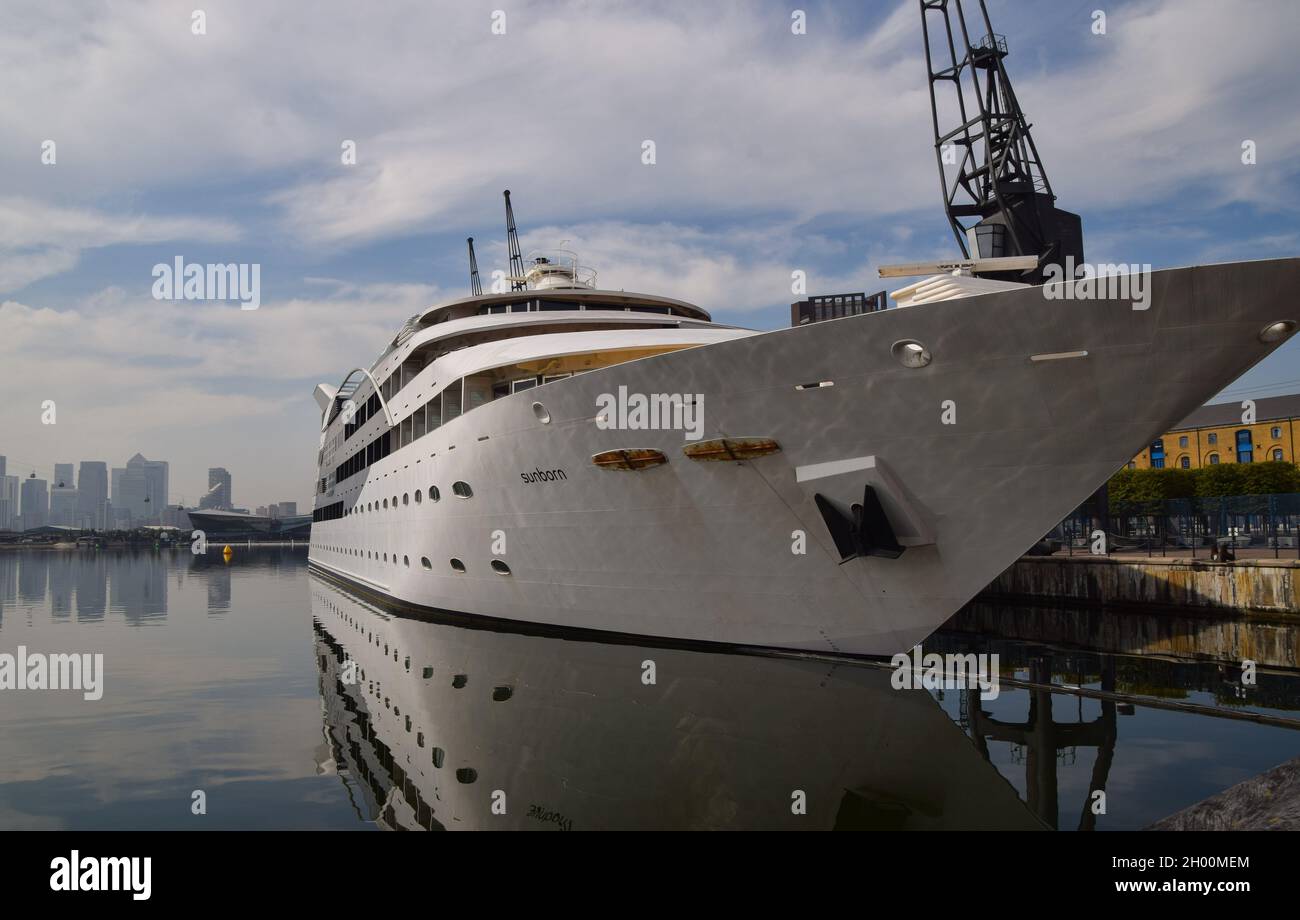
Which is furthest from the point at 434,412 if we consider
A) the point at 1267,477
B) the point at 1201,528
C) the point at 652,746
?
the point at 1267,477

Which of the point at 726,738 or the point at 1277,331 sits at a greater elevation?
the point at 1277,331

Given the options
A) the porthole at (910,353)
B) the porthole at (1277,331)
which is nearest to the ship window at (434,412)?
the porthole at (910,353)

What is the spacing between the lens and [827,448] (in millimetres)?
10781

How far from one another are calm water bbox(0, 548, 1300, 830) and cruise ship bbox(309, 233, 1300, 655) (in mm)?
1100

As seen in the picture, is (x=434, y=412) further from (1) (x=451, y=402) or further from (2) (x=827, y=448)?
(2) (x=827, y=448)

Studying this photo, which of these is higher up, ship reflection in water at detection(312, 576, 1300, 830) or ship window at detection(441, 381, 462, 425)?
ship window at detection(441, 381, 462, 425)

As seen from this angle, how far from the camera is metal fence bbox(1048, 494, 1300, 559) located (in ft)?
78.0

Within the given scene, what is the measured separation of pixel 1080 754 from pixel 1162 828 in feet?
10.3

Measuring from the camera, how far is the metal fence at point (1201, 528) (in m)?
23.8

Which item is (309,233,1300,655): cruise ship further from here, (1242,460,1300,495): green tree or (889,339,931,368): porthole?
(1242,460,1300,495): green tree

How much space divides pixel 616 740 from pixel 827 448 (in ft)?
15.5

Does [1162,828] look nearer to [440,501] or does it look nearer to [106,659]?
[440,501]

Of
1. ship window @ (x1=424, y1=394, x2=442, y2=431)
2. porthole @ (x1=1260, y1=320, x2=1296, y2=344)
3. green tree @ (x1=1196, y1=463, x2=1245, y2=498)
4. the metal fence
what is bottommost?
the metal fence

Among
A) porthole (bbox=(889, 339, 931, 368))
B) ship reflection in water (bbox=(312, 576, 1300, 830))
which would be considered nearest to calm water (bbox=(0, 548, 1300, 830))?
ship reflection in water (bbox=(312, 576, 1300, 830))
